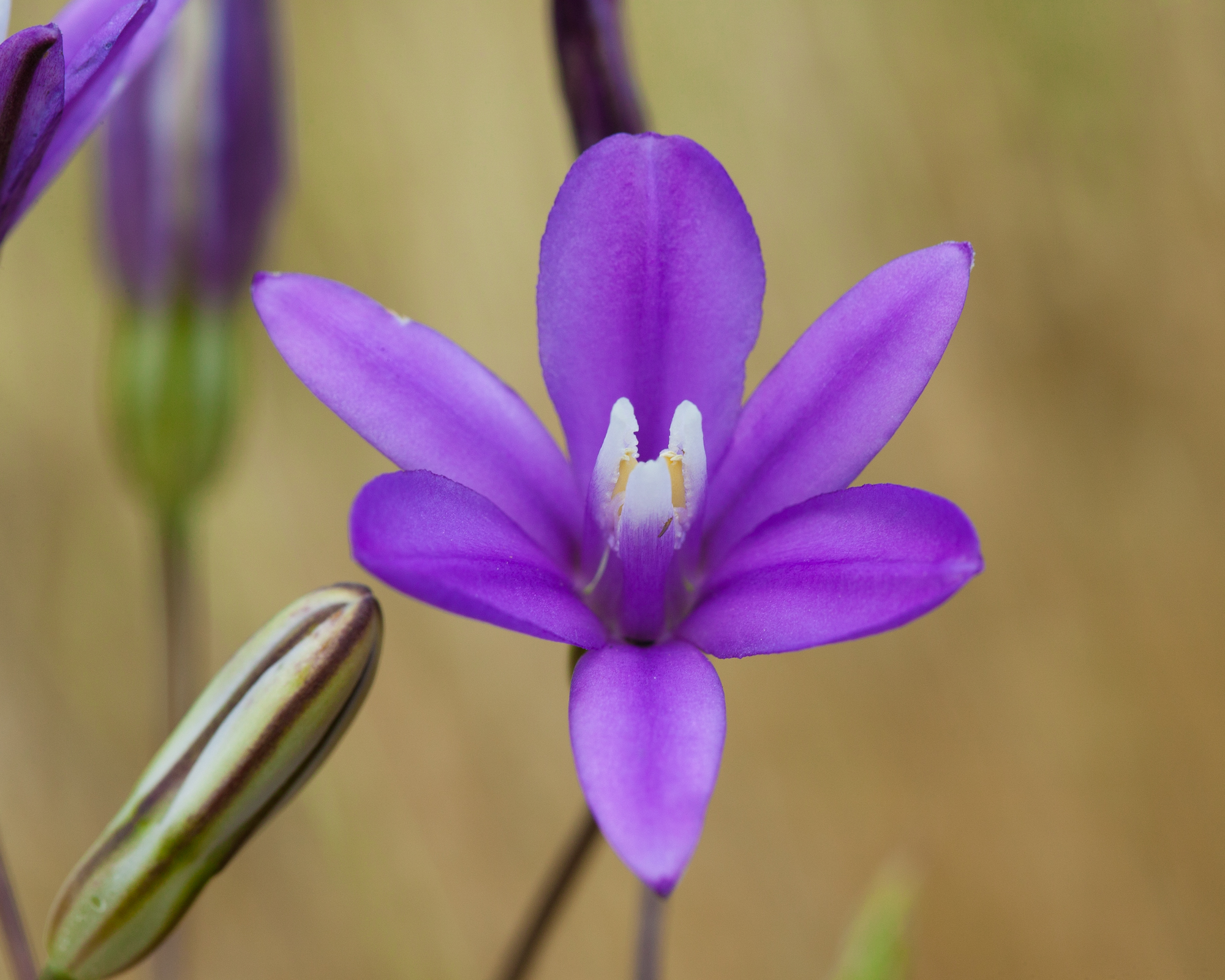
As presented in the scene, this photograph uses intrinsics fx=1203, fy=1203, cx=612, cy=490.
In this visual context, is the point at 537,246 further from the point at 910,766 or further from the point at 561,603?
the point at 561,603

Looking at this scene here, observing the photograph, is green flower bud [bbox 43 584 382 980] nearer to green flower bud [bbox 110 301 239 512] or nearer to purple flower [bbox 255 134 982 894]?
purple flower [bbox 255 134 982 894]

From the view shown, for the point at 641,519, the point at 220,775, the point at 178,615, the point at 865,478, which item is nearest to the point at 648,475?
the point at 641,519

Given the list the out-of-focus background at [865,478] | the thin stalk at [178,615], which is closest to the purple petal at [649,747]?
the thin stalk at [178,615]

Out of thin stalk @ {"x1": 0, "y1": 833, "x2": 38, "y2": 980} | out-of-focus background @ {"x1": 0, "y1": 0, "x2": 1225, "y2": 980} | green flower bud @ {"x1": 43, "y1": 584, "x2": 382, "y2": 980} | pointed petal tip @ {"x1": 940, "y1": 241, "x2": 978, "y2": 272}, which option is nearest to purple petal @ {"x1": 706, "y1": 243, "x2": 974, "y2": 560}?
pointed petal tip @ {"x1": 940, "y1": 241, "x2": 978, "y2": 272}

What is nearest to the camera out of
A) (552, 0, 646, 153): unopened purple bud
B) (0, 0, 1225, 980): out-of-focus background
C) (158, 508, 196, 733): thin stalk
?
(552, 0, 646, 153): unopened purple bud

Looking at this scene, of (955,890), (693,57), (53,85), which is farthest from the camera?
(693,57)

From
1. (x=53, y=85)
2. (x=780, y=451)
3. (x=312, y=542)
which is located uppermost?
(x=53, y=85)

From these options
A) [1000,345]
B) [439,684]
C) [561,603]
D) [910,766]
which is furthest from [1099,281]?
[561,603]
